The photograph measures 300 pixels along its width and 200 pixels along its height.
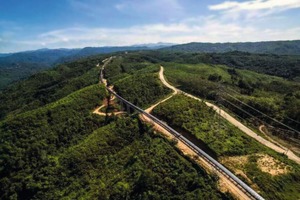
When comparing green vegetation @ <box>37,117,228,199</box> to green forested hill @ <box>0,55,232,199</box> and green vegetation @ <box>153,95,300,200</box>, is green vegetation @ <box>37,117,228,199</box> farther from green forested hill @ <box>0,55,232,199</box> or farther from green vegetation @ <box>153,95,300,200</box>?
green vegetation @ <box>153,95,300,200</box>

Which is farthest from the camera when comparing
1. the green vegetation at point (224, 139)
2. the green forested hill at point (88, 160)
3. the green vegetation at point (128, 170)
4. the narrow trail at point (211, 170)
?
the green forested hill at point (88, 160)

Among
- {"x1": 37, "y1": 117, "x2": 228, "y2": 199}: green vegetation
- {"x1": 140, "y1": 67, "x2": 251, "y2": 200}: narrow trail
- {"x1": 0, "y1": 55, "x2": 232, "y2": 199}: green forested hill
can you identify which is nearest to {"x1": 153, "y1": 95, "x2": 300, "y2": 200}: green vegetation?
{"x1": 140, "y1": 67, "x2": 251, "y2": 200}: narrow trail

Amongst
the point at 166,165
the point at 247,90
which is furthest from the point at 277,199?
the point at 247,90

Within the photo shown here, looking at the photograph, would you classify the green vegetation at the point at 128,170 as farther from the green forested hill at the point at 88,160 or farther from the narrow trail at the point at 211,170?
the narrow trail at the point at 211,170

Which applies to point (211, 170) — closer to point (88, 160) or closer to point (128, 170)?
point (128, 170)

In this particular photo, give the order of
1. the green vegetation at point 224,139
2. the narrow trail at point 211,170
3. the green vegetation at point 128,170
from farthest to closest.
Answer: the green vegetation at point 128,170, the green vegetation at point 224,139, the narrow trail at point 211,170

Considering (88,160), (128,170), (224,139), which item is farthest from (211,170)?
(88,160)

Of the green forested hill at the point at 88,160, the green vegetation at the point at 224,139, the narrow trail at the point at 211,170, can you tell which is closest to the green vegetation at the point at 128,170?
the green forested hill at the point at 88,160

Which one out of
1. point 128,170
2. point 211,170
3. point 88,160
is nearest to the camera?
point 211,170
